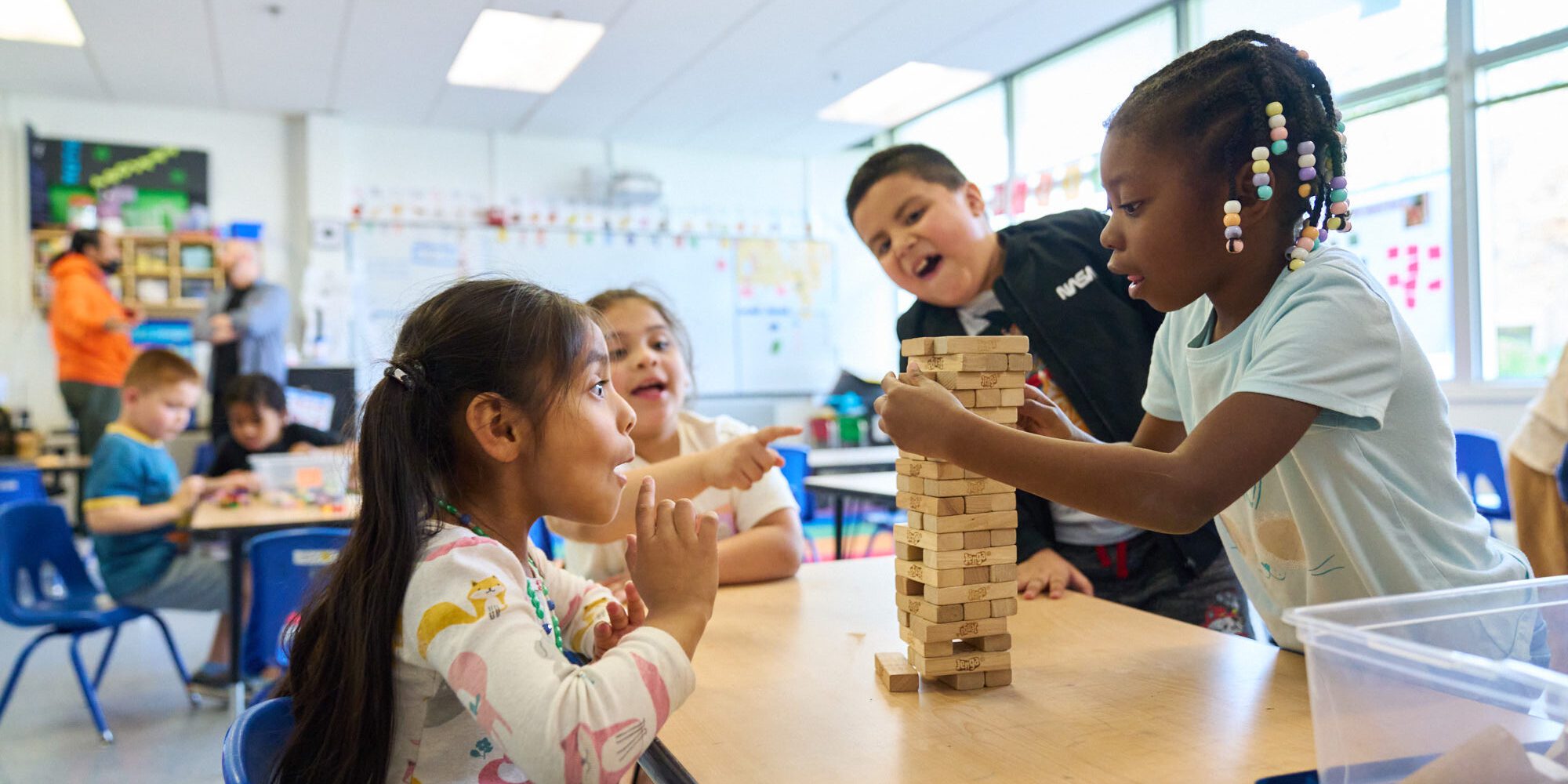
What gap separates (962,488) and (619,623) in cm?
46

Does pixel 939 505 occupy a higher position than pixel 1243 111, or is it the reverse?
pixel 1243 111

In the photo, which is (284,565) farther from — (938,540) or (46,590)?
(938,540)

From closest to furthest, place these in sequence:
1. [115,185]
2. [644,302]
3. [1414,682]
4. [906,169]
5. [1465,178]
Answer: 1. [1414,682]
2. [906,169]
3. [644,302]
4. [1465,178]
5. [115,185]

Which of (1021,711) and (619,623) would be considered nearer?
(1021,711)

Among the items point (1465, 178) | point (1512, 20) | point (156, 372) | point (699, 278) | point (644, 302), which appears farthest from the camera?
point (699, 278)

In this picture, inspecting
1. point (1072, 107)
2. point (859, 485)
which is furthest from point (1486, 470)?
point (1072, 107)

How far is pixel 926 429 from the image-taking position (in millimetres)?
963

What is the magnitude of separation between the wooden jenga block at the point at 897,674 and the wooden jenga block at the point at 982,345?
329mm

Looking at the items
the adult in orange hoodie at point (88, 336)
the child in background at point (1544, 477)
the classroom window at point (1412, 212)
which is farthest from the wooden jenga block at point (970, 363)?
the adult in orange hoodie at point (88, 336)

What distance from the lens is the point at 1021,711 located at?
0.95 meters

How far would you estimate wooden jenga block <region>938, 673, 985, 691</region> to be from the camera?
1.03 metres

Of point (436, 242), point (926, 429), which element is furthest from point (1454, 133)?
point (436, 242)

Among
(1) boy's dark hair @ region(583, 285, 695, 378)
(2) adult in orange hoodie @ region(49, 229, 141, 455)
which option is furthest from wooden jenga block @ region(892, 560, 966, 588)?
(2) adult in orange hoodie @ region(49, 229, 141, 455)

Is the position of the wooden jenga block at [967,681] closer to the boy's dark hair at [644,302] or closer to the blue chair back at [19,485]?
the boy's dark hair at [644,302]
